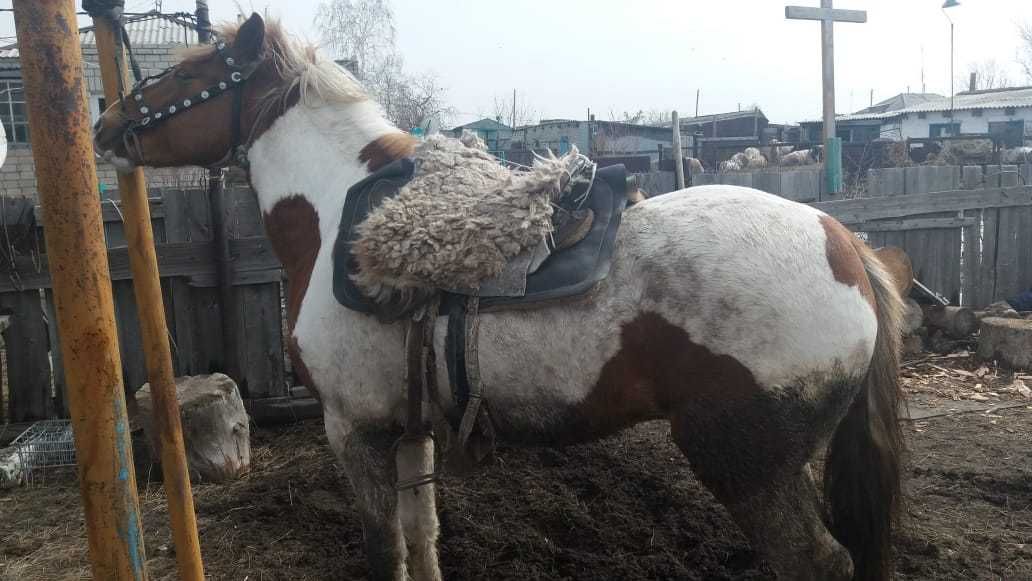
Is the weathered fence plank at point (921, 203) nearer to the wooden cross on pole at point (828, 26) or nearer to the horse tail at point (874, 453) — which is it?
the wooden cross on pole at point (828, 26)

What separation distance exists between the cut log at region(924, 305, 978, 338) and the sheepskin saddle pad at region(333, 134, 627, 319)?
225 inches

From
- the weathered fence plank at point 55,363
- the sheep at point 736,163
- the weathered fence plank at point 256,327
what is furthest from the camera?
the sheep at point 736,163

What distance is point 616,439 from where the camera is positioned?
468 cm

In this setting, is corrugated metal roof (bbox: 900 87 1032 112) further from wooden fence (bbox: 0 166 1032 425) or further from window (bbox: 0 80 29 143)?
wooden fence (bbox: 0 166 1032 425)

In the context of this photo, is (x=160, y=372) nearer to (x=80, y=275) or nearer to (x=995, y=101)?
(x=80, y=275)

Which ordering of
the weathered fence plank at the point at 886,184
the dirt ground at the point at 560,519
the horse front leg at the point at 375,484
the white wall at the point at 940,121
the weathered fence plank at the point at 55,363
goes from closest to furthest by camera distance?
the horse front leg at the point at 375,484, the dirt ground at the point at 560,519, the weathered fence plank at the point at 55,363, the weathered fence plank at the point at 886,184, the white wall at the point at 940,121

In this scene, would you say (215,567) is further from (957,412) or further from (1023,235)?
(1023,235)

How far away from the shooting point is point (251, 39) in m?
2.82

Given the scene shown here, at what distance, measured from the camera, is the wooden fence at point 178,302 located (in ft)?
15.6

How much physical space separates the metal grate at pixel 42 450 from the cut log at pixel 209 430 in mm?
651

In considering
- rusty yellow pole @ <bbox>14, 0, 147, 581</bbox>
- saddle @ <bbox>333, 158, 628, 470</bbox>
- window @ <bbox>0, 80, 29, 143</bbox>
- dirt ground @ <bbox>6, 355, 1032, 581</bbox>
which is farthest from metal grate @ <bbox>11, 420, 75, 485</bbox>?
window @ <bbox>0, 80, 29, 143</bbox>

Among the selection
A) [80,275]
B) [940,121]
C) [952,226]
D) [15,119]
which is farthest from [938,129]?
[80,275]

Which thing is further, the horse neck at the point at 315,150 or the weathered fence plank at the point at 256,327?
the weathered fence plank at the point at 256,327

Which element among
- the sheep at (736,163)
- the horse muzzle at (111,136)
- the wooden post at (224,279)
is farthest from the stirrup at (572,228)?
the sheep at (736,163)
